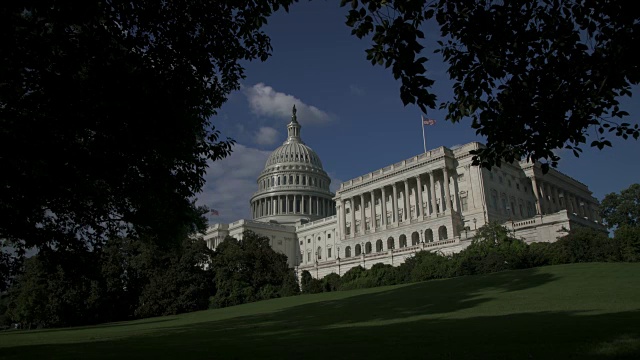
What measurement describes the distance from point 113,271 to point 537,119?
5560 centimetres

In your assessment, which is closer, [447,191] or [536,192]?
[447,191]

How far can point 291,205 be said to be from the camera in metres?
140

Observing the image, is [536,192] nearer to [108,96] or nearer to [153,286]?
[153,286]

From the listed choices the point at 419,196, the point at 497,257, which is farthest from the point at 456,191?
the point at 497,257

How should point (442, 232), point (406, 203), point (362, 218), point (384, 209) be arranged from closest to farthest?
point (442, 232)
point (406, 203)
point (384, 209)
point (362, 218)

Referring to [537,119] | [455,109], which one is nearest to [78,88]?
[455,109]

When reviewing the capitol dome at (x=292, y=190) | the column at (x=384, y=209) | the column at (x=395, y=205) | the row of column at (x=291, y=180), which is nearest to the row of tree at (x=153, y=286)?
the column at (x=395, y=205)

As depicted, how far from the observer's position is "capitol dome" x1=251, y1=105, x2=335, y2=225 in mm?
137875

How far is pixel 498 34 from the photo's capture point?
10188 millimetres

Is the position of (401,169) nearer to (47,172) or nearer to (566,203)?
(566,203)

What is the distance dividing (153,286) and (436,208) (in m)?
46.9

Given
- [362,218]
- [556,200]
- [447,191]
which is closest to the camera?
[447,191]

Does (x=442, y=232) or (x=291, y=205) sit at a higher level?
(x=291, y=205)

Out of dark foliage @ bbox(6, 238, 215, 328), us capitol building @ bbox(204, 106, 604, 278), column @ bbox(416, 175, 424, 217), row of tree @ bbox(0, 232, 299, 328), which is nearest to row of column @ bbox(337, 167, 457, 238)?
column @ bbox(416, 175, 424, 217)
